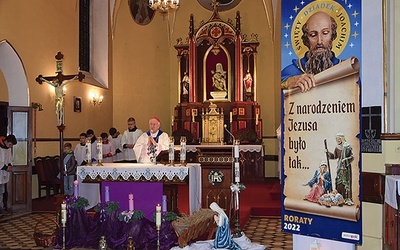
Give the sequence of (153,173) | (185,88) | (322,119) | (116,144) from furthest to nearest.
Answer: (185,88), (116,144), (153,173), (322,119)

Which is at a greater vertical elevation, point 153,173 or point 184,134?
point 184,134

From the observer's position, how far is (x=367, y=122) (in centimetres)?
569

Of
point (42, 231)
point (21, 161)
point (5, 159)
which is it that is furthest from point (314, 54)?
point (21, 161)

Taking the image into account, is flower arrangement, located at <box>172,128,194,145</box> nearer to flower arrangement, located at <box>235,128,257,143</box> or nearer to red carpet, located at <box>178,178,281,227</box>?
flower arrangement, located at <box>235,128,257,143</box>

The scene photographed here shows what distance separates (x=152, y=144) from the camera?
28.4 feet

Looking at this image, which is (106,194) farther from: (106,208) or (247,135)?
(247,135)

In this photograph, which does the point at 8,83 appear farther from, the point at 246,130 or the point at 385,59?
the point at 385,59

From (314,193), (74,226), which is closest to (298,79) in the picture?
(314,193)

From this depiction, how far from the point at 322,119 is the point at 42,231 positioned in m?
5.72

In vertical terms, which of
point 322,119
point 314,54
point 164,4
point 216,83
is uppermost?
point 164,4

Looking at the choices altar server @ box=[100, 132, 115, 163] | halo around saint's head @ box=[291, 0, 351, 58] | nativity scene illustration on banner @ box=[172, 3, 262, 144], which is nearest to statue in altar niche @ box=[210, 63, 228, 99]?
nativity scene illustration on banner @ box=[172, 3, 262, 144]

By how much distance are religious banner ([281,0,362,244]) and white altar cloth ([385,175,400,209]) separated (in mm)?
468

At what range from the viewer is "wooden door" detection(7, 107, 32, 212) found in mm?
11078

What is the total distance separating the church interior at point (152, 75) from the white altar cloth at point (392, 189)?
21.3 feet
